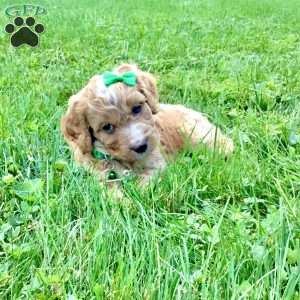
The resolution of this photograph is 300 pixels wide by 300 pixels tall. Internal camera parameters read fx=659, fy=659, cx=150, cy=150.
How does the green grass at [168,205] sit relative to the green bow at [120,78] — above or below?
below

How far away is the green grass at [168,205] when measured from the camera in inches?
93.7

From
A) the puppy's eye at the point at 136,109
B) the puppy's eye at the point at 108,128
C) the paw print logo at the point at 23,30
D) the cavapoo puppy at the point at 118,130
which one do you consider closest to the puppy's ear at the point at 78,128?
the cavapoo puppy at the point at 118,130

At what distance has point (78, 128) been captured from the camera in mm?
3883

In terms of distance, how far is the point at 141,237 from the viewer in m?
2.71

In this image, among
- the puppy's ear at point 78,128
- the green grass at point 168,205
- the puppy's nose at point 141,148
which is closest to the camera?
the green grass at point 168,205

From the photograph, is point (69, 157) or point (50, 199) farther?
point (69, 157)

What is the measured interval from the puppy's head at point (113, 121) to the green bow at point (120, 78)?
2 cm

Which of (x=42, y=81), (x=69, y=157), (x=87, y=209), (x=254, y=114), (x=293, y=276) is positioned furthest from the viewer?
(x=42, y=81)

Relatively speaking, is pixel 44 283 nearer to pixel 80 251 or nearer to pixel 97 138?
pixel 80 251

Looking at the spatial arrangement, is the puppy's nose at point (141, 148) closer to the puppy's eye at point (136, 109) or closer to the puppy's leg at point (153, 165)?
the puppy's leg at point (153, 165)

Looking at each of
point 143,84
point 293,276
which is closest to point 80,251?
point 293,276

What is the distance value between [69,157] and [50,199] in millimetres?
771

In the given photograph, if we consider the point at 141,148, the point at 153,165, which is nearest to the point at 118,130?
the point at 141,148

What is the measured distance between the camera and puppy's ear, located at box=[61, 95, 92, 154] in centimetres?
388
